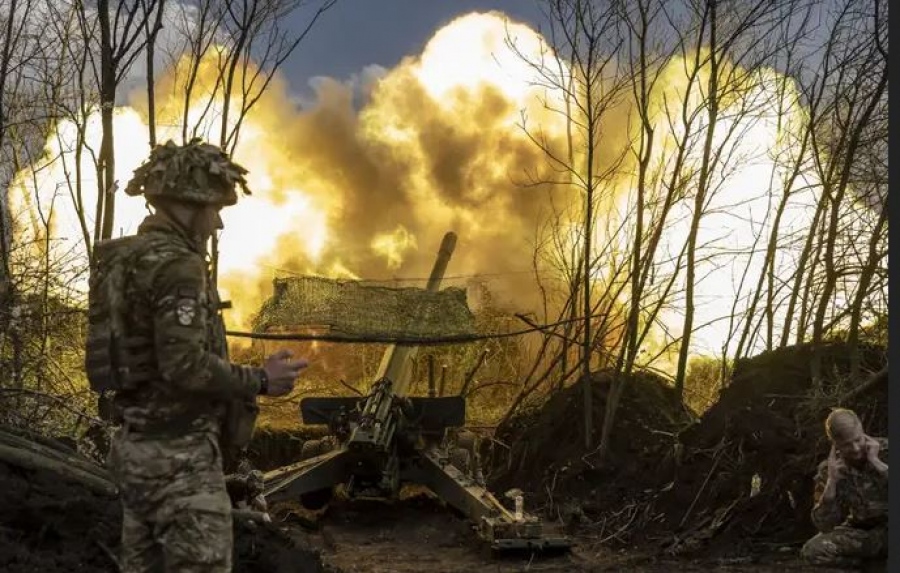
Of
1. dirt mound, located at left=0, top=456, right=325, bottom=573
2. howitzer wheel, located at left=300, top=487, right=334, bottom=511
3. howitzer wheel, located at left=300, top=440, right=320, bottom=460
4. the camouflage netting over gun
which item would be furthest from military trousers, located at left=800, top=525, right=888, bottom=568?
howitzer wheel, located at left=300, top=440, right=320, bottom=460

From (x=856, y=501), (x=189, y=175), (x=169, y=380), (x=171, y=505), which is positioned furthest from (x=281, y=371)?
(x=856, y=501)

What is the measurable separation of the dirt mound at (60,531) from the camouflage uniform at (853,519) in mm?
3838

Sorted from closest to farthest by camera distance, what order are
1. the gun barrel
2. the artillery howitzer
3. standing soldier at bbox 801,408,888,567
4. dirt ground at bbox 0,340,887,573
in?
1. dirt ground at bbox 0,340,887,573
2. standing soldier at bbox 801,408,888,567
3. the artillery howitzer
4. the gun barrel

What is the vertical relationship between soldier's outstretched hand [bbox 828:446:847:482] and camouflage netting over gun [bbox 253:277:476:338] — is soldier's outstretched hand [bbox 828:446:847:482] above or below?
Answer: below

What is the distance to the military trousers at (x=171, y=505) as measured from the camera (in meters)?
3.49

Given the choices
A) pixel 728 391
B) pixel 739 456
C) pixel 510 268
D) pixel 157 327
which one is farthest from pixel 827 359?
pixel 510 268

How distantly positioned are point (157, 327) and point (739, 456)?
7.15 m

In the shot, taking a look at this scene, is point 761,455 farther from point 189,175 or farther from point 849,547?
point 189,175

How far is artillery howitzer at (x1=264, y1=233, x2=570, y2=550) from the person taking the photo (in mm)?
9625

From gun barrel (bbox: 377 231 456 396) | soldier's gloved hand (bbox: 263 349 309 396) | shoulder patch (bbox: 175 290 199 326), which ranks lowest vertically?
soldier's gloved hand (bbox: 263 349 309 396)

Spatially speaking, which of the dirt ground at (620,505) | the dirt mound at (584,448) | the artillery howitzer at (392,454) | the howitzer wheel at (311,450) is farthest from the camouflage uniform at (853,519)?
the howitzer wheel at (311,450)

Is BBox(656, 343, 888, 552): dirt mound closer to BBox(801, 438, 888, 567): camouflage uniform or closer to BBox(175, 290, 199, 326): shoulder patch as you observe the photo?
BBox(801, 438, 888, 567): camouflage uniform

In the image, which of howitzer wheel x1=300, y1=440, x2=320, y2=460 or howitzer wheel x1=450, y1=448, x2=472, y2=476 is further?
howitzer wheel x1=300, y1=440, x2=320, y2=460

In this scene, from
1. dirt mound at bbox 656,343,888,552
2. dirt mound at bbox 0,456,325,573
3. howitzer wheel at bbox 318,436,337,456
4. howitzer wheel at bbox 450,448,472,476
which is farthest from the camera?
howitzer wheel at bbox 318,436,337,456
